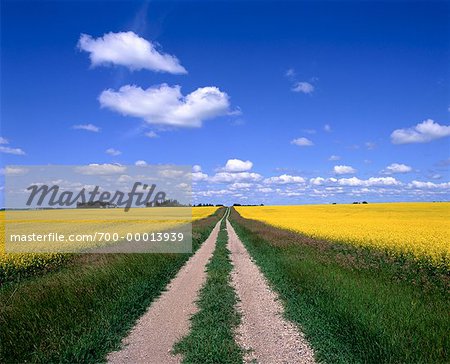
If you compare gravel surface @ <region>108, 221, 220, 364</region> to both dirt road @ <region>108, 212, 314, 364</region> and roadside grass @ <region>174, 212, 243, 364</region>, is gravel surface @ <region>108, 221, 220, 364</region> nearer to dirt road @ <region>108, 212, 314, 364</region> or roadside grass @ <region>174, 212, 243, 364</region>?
dirt road @ <region>108, 212, 314, 364</region>

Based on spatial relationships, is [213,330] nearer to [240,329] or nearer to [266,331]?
[240,329]

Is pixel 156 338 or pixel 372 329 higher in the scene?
pixel 372 329

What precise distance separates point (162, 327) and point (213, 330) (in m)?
1.22

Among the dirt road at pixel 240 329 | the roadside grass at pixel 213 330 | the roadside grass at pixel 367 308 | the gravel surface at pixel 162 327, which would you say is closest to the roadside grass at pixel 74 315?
the gravel surface at pixel 162 327

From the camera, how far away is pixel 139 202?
2458 cm

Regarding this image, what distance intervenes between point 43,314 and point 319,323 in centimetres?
595

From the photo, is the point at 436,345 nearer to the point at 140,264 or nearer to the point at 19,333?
the point at 19,333

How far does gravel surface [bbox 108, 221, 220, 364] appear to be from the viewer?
251 inches

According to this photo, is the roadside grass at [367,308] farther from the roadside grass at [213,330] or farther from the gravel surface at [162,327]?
the gravel surface at [162,327]

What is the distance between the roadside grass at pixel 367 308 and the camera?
5.90 metres

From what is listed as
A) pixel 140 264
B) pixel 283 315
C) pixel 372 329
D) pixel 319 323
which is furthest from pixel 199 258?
pixel 372 329

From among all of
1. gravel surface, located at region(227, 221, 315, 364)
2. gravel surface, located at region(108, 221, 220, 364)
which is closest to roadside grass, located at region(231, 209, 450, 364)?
gravel surface, located at region(227, 221, 315, 364)

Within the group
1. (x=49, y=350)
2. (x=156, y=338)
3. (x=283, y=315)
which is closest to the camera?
(x=49, y=350)

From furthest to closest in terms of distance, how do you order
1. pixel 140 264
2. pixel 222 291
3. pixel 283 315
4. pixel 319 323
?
pixel 140 264 < pixel 222 291 < pixel 283 315 < pixel 319 323
